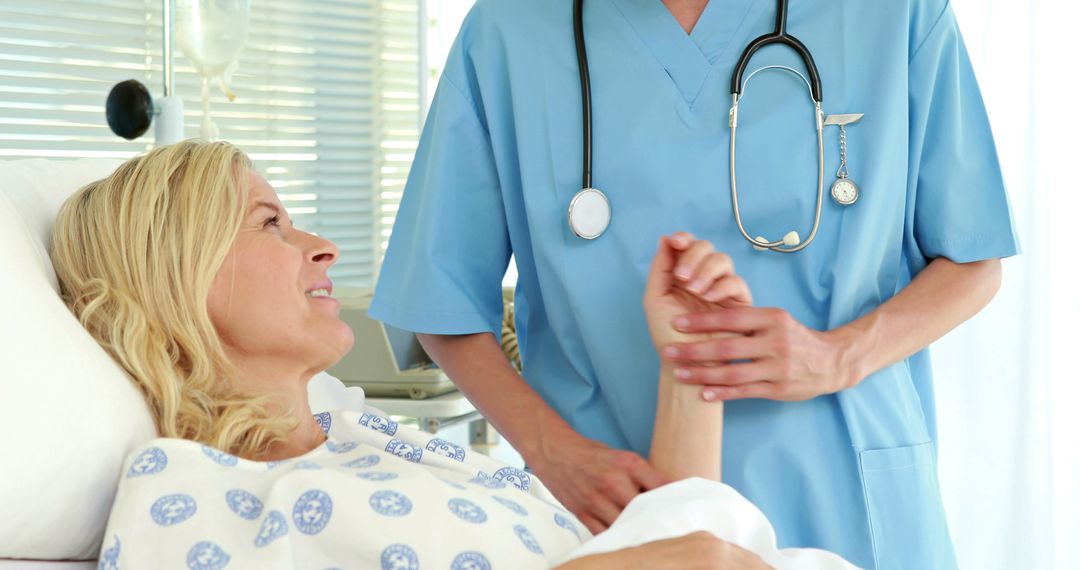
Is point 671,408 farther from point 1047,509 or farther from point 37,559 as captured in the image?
point 1047,509

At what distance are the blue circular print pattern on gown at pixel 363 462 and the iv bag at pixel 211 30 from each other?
130cm

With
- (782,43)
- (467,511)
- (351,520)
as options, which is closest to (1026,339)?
(782,43)

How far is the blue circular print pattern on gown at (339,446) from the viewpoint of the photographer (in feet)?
4.30

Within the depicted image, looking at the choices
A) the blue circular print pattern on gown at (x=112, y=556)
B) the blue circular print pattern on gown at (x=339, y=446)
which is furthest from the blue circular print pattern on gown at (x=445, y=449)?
the blue circular print pattern on gown at (x=112, y=556)

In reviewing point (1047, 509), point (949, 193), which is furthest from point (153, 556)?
point (1047, 509)

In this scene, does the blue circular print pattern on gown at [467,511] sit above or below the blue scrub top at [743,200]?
below

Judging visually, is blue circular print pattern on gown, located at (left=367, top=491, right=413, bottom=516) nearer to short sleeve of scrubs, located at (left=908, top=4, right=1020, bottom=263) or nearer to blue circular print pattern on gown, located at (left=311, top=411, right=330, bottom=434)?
blue circular print pattern on gown, located at (left=311, top=411, right=330, bottom=434)

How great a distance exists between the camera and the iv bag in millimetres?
2234

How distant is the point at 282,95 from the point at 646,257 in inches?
90.6

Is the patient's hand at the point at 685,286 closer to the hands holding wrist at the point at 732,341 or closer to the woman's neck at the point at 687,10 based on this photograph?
the hands holding wrist at the point at 732,341

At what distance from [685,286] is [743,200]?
7.1 inches

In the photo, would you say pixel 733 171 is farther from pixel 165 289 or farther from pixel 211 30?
pixel 211 30

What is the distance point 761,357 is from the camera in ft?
3.89

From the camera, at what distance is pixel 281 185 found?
3.36 meters
